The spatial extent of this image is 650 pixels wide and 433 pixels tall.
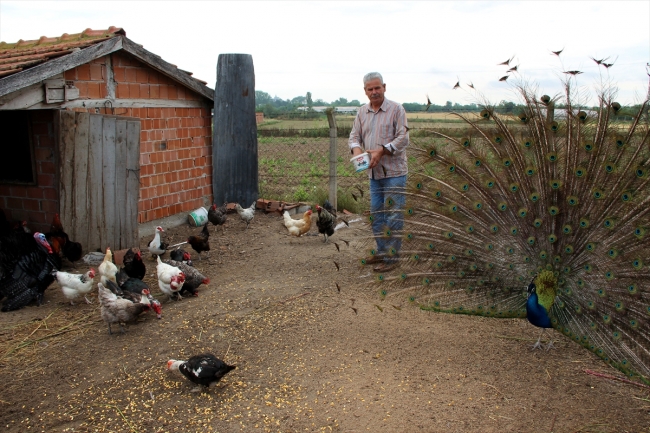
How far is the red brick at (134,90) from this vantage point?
896 centimetres

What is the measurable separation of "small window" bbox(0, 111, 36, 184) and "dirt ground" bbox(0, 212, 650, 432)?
3.12m

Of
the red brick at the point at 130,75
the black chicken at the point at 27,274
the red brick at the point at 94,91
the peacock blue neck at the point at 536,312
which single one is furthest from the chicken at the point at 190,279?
the peacock blue neck at the point at 536,312

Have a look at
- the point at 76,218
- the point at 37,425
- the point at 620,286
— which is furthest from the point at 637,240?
the point at 76,218

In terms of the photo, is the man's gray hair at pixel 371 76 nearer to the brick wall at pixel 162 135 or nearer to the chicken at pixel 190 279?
the chicken at pixel 190 279

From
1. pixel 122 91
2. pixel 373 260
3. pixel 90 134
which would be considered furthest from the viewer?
pixel 122 91

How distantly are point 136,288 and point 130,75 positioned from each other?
13.8 feet

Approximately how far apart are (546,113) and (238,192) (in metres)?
7.21

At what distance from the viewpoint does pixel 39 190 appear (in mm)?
8555

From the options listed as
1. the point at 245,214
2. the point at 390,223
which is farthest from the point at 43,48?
the point at 390,223

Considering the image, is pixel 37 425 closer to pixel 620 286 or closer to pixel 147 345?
pixel 147 345

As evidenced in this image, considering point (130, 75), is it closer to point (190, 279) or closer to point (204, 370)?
point (190, 279)

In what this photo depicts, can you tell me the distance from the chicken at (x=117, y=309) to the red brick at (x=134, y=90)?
14.3 feet

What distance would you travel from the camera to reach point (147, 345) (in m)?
5.45

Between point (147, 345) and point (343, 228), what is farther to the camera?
point (343, 228)
